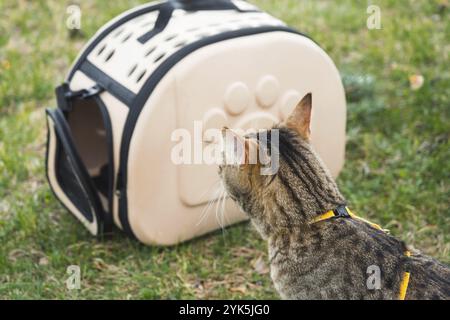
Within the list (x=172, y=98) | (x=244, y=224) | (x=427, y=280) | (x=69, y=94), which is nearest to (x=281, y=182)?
(x=427, y=280)

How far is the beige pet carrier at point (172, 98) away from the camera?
2.17 meters

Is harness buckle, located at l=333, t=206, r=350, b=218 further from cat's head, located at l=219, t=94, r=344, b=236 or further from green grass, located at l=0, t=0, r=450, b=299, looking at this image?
green grass, located at l=0, t=0, r=450, b=299

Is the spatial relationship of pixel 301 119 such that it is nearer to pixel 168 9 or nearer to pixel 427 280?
pixel 427 280

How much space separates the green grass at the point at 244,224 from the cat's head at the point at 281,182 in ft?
1.83

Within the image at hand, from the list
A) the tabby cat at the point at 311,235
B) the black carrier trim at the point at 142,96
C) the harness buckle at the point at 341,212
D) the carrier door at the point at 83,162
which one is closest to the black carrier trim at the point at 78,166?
the carrier door at the point at 83,162

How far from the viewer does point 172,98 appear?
2.15 m

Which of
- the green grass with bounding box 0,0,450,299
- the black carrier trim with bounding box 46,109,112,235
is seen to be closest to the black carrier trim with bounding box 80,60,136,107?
the black carrier trim with bounding box 46,109,112,235

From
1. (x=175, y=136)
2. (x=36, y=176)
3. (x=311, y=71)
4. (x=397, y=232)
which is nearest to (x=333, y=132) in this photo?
(x=311, y=71)

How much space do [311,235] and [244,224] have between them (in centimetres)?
84

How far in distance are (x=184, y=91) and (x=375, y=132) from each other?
4.13 feet

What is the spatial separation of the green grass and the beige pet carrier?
123 millimetres

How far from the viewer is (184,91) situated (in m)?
2.16

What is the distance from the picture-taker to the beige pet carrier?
7.11 ft

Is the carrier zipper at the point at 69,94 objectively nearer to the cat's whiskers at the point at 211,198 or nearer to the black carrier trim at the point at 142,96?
the black carrier trim at the point at 142,96
